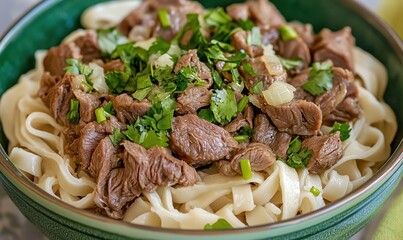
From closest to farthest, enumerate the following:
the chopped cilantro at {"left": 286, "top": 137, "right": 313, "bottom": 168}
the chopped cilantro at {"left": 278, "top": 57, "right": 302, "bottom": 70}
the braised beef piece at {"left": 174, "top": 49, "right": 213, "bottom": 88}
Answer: the chopped cilantro at {"left": 286, "top": 137, "right": 313, "bottom": 168}
the braised beef piece at {"left": 174, "top": 49, "right": 213, "bottom": 88}
the chopped cilantro at {"left": 278, "top": 57, "right": 302, "bottom": 70}

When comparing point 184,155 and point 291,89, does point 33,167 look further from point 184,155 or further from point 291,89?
point 291,89

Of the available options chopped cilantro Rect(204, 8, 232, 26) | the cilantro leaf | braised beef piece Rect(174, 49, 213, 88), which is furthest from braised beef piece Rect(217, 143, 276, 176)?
chopped cilantro Rect(204, 8, 232, 26)

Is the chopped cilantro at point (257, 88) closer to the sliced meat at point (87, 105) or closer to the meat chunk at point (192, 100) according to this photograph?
the meat chunk at point (192, 100)

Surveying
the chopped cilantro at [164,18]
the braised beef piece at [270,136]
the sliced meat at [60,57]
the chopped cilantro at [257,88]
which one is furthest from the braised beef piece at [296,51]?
the sliced meat at [60,57]

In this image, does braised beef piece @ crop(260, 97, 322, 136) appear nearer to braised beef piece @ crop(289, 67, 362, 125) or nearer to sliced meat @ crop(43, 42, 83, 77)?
braised beef piece @ crop(289, 67, 362, 125)

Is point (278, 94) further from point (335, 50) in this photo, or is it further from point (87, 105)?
point (87, 105)

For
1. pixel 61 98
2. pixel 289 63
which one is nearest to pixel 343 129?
pixel 289 63
